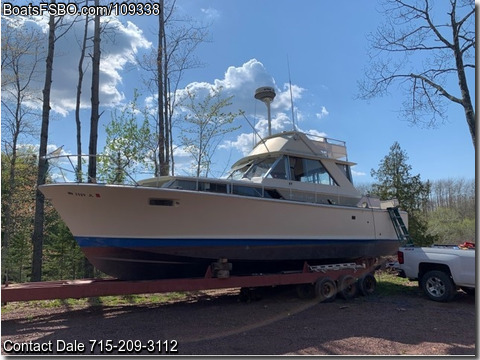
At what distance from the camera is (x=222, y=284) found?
23.2 ft

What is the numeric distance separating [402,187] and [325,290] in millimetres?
14681

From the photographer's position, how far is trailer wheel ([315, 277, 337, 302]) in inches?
310

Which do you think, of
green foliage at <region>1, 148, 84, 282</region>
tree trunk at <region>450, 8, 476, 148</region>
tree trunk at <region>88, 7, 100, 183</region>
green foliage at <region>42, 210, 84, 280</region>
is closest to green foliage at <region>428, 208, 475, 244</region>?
tree trunk at <region>450, 8, 476, 148</region>

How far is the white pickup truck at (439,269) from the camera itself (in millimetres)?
7562

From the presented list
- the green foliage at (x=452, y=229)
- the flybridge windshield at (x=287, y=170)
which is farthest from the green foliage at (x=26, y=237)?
the green foliage at (x=452, y=229)

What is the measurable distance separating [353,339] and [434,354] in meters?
1.04

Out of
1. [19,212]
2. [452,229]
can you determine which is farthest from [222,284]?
[452,229]

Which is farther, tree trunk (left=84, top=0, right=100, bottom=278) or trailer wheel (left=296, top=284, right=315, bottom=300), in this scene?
tree trunk (left=84, top=0, right=100, bottom=278)

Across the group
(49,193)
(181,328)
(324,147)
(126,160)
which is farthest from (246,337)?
(126,160)

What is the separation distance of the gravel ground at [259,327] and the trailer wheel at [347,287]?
188mm

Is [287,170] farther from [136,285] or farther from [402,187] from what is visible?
[402,187]

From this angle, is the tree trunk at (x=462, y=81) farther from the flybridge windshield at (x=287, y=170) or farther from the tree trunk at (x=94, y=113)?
the tree trunk at (x=94, y=113)

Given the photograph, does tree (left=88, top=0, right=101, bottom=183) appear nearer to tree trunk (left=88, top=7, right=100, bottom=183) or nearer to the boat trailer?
tree trunk (left=88, top=7, right=100, bottom=183)

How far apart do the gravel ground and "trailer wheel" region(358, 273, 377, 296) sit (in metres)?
0.40
